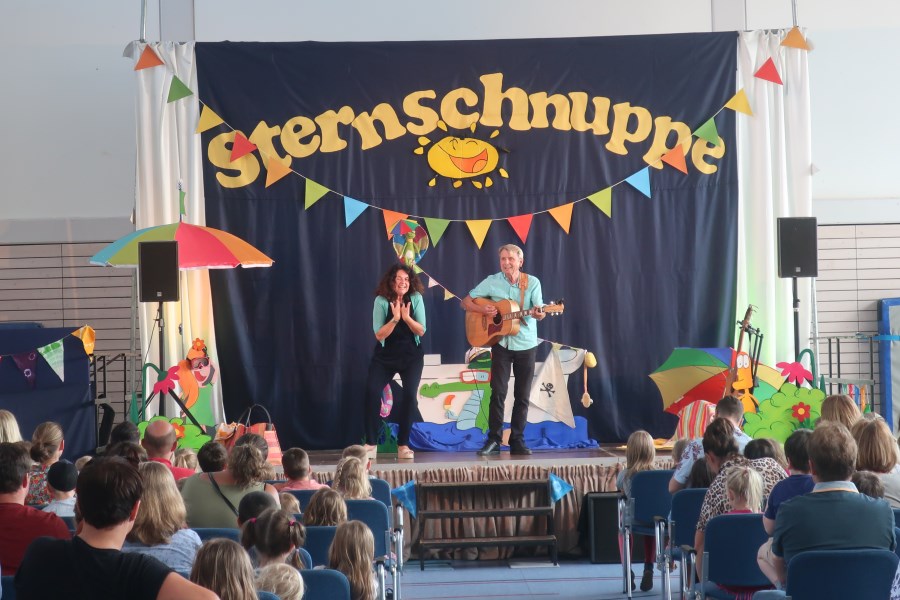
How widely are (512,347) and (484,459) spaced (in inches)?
32.8

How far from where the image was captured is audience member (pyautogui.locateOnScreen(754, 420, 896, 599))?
12.1 feet

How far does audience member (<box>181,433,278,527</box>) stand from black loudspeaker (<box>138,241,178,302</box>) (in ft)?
11.4

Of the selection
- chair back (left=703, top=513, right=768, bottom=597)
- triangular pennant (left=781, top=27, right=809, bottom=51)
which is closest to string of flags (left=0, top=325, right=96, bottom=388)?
chair back (left=703, top=513, right=768, bottom=597)

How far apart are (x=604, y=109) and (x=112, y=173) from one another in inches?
177

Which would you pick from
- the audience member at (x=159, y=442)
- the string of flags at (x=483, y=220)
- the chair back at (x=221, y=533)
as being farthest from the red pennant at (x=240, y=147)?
→ the chair back at (x=221, y=533)

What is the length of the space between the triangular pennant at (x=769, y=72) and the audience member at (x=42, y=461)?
6.47 meters

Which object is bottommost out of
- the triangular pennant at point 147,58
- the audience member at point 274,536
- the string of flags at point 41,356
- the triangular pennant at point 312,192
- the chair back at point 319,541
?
the chair back at point 319,541

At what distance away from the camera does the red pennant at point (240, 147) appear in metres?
9.09

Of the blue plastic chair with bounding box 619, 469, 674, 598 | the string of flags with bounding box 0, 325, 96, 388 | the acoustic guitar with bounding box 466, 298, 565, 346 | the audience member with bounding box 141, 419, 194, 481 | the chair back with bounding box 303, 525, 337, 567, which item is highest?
the acoustic guitar with bounding box 466, 298, 565, 346

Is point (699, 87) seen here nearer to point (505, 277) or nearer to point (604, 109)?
point (604, 109)

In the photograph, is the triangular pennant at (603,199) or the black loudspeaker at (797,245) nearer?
the black loudspeaker at (797,245)

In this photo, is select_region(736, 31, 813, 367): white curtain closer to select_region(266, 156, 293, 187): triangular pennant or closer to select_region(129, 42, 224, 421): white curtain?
select_region(266, 156, 293, 187): triangular pennant

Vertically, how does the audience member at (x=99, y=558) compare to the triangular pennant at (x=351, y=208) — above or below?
below

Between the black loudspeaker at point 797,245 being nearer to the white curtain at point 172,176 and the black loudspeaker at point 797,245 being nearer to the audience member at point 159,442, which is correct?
the white curtain at point 172,176
